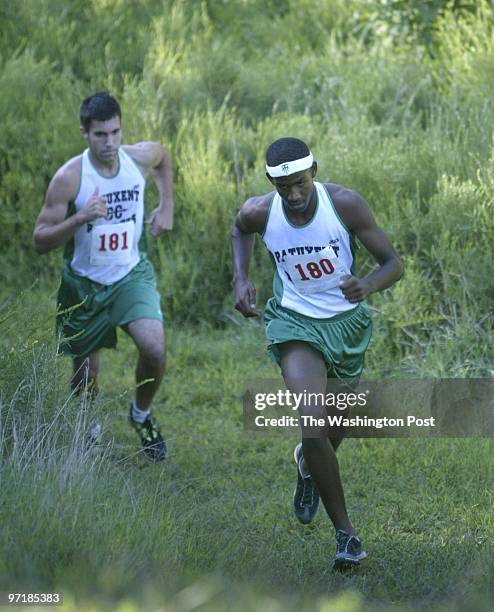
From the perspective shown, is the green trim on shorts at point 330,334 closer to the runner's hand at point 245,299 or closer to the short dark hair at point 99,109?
the runner's hand at point 245,299

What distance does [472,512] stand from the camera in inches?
249

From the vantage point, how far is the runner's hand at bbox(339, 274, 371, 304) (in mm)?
5574

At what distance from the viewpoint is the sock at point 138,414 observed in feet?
24.2

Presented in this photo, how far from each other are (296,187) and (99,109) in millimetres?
1893

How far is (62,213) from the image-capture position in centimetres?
722

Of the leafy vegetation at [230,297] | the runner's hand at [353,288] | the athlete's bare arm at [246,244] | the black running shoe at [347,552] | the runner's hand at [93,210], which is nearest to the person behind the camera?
the leafy vegetation at [230,297]

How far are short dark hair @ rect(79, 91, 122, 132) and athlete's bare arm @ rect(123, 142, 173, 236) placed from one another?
0.53m

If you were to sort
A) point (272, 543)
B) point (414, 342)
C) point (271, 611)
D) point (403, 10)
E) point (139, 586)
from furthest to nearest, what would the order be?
point (403, 10) < point (414, 342) < point (272, 543) < point (139, 586) < point (271, 611)

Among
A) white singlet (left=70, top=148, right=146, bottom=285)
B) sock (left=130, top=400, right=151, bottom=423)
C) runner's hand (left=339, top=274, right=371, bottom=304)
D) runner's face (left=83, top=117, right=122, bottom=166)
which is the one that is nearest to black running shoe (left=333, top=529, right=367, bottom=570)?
runner's hand (left=339, top=274, right=371, bottom=304)

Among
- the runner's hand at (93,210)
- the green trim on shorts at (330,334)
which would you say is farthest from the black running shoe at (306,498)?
the runner's hand at (93,210)

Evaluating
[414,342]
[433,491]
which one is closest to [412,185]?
[414,342]

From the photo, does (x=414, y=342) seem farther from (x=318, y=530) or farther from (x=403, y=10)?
(x=403, y=10)

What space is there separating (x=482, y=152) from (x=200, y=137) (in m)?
2.43
